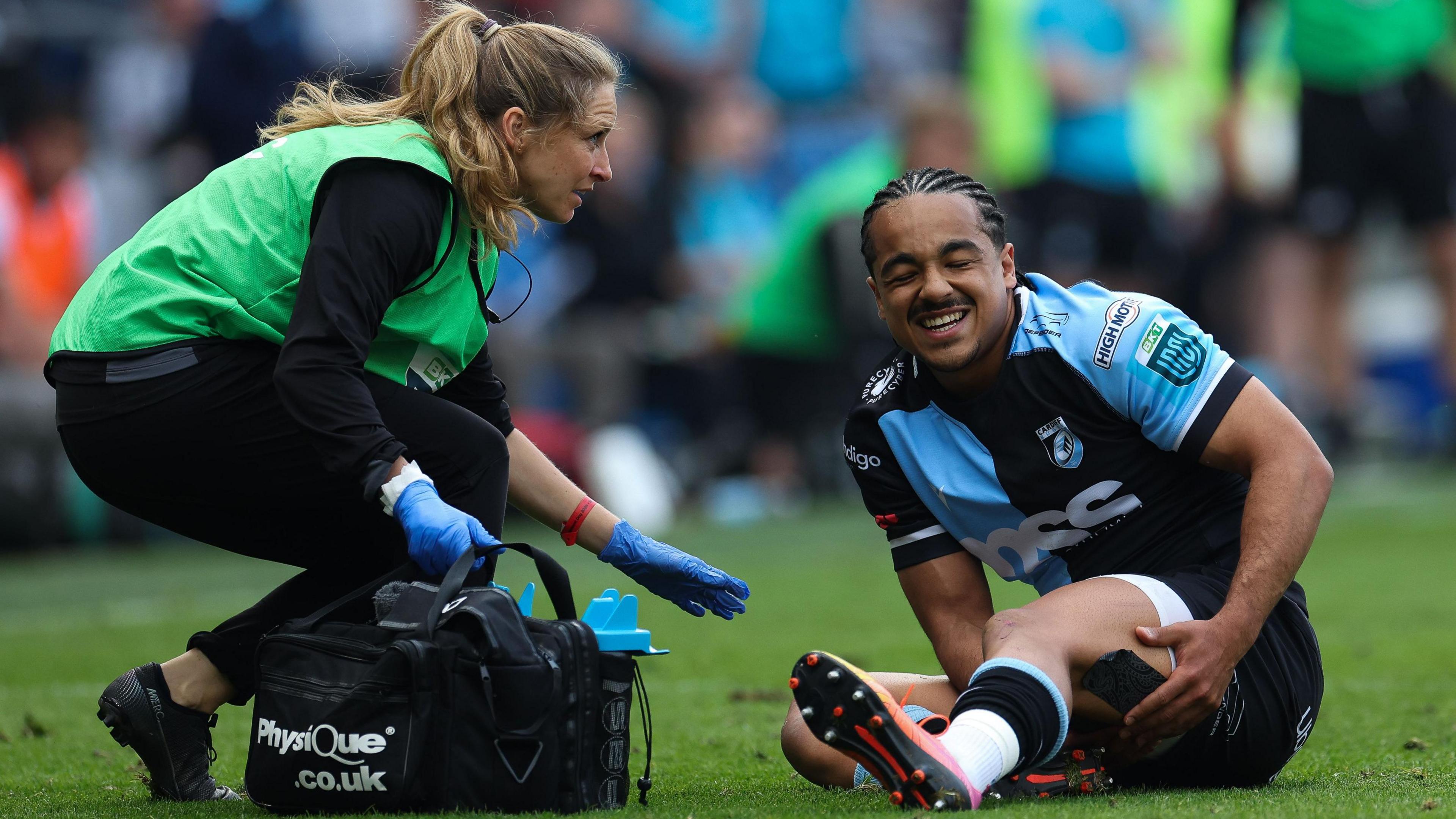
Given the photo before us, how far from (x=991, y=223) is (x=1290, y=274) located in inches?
410

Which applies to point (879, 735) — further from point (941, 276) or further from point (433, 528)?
point (941, 276)

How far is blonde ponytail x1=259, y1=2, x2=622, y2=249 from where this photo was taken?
342 centimetres

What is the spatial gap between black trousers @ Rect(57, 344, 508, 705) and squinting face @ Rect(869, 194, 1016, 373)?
89 centimetres

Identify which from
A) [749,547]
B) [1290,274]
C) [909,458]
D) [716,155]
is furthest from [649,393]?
[909,458]

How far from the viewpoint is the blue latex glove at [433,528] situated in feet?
10.2

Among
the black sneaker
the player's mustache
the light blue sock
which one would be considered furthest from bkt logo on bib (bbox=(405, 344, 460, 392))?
the light blue sock

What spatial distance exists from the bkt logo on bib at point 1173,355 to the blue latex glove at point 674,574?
99 centimetres

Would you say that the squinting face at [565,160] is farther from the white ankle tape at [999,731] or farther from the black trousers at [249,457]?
the white ankle tape at [999,731]

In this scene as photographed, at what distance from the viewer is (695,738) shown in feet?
14.9

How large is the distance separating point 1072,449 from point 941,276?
448 millimetres

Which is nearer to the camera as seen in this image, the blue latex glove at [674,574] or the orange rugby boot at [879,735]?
the orange rugby boot at [879,735]

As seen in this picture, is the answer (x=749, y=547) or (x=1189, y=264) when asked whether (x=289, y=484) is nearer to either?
(x=749, y=547)

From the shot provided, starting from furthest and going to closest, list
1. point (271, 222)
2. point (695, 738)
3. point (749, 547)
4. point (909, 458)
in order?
point (749, 547)
point (695, 738)
point (909, 458)
point (271, 222)

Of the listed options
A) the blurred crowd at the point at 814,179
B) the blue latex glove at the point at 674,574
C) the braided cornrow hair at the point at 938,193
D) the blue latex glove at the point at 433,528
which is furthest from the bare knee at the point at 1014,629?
the blurred crowd at the point at 814,179
